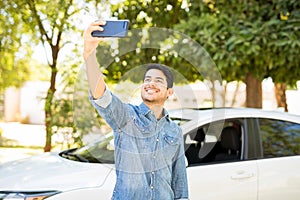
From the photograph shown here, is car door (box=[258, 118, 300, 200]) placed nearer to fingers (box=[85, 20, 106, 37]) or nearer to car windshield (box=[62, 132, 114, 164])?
car windshield (box=[62, 132, 114, 164])

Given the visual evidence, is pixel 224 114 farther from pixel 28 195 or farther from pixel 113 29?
pixel 113 29

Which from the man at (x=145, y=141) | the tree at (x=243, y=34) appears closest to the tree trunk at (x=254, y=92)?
the tree at (x=243, y=34)

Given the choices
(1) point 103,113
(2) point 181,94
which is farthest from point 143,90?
(2) point 181,94

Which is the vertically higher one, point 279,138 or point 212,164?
point 279,138

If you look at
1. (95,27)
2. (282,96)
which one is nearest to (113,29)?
(95,27)

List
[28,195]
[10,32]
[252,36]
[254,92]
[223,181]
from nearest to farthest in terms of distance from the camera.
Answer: [28,195] < [223,181] < [252,36] < [254,92] < [10,32]

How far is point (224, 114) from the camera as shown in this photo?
13.6 ft

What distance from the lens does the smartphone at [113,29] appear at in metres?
1.97

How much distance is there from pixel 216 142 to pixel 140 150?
2320 mm

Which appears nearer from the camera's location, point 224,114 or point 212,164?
point 212,164

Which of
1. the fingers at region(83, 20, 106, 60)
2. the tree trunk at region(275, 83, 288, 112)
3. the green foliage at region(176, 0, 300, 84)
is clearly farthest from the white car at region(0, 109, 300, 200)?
the tree trunk at region(275, 83, 288, 112)

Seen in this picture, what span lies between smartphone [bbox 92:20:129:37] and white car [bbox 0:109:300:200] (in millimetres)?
1800

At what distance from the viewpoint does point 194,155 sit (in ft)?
13.8

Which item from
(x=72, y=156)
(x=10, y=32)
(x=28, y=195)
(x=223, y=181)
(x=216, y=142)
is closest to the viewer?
(x=28, y=195)
